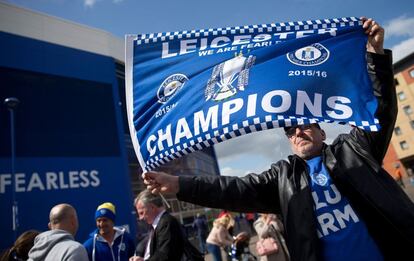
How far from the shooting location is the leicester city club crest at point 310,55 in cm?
206

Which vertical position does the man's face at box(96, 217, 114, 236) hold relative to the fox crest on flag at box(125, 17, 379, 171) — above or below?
below

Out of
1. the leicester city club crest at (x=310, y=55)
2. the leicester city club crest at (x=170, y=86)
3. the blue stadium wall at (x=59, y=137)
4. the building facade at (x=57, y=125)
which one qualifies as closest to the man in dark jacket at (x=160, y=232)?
the leicester city club crest at (x=170, y=86)

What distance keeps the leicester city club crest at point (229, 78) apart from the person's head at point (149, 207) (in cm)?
174

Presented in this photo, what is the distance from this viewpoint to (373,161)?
1778mm

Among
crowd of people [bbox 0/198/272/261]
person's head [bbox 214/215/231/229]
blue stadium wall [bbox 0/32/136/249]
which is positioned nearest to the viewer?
crowd of people [bbox 0/198/272/261]

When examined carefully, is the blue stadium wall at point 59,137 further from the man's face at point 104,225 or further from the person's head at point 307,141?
the person's head at point 307,141

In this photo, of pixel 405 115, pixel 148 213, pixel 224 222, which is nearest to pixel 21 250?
pixel 148 213

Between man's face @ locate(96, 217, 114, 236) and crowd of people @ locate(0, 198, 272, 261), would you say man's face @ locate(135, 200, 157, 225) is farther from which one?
man's face @ locate(96, 217, 114, 236)

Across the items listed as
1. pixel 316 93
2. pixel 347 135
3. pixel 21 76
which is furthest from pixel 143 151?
pixel 21 76

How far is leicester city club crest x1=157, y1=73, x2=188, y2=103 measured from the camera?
7.55ft

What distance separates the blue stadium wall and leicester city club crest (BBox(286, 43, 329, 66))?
15.2 metres

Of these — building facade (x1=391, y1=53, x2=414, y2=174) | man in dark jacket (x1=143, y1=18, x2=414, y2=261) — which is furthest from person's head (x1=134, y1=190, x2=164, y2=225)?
building facade (x1=391, y1=53, x2=414, y2=174)

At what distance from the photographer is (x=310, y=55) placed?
2.10m

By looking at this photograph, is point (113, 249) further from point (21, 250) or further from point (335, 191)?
point (335, 191)
